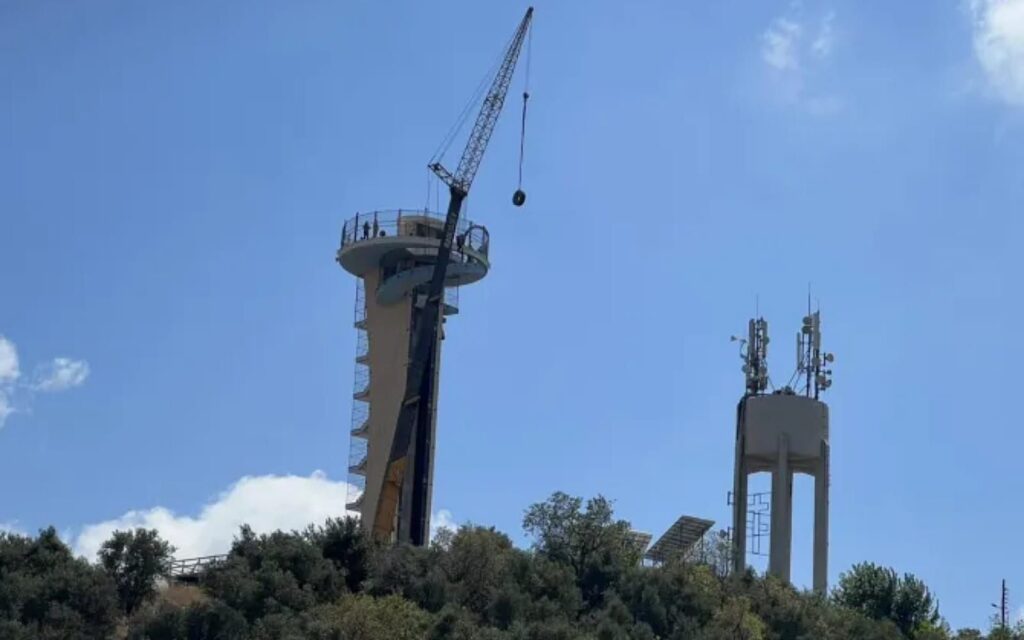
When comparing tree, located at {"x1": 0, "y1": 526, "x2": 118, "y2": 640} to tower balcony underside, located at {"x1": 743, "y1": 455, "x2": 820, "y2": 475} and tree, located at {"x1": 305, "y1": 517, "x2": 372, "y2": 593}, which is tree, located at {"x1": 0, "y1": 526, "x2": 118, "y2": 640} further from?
tower balcony underside, located at {"x1": 743, "y1": 455, "x2": 820, "y2": 475}

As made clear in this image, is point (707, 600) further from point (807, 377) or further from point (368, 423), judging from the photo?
point (368, 423)

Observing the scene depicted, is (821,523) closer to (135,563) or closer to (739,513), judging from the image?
(739,513)

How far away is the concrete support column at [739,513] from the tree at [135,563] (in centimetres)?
2850

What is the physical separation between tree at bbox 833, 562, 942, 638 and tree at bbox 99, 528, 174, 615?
124ft

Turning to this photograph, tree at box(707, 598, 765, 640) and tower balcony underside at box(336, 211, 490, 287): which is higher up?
tower balcony underside at box(336, 211, 490, 287)

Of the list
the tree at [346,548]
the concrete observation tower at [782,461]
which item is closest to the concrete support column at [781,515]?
the concrete observation tower at [782,461]

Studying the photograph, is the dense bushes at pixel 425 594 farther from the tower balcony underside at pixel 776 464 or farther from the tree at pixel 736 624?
the tower balcony underside at pixel 776 464

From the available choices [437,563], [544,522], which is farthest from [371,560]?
[544,522]

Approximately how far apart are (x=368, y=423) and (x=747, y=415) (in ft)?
92.4

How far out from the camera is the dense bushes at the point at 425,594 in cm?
7338

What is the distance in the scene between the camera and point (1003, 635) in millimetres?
89062

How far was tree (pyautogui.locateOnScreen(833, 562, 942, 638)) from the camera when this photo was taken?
323 feet

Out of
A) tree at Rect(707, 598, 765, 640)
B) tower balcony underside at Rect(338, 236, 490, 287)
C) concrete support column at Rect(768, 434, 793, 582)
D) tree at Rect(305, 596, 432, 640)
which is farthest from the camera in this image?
tower balcony underside at Rect(338, 236, 490, 287)

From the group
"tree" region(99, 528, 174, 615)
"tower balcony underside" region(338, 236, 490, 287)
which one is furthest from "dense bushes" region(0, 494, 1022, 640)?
"tower balcony underside" region(338, 236, 490, 287)
